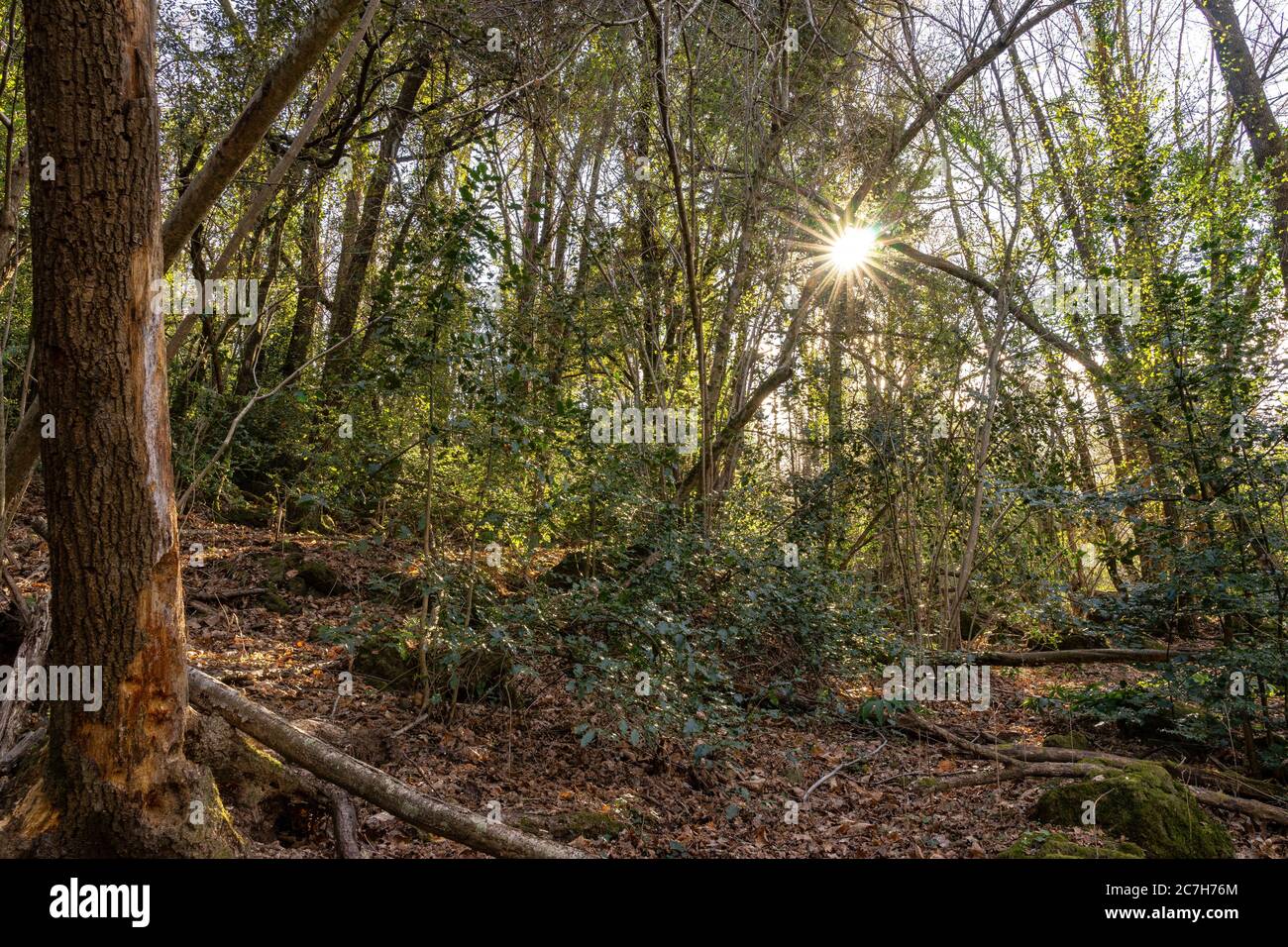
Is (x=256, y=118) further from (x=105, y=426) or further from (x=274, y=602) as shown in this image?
(x=274, y=602)

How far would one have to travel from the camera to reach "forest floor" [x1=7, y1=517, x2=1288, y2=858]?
4004 mm

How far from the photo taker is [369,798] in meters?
3.28

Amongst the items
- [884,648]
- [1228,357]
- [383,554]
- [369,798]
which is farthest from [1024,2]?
Result: [369,798]

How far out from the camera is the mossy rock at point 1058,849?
3.60m

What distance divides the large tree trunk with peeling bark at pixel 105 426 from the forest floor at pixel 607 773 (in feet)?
2.56

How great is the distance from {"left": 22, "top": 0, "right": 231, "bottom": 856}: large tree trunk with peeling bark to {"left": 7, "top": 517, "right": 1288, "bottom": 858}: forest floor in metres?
0.78

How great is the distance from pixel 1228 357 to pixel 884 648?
342 centimetres

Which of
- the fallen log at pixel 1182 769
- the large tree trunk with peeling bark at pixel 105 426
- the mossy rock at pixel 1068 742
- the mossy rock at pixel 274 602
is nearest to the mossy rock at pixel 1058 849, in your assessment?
the fallen log at pixel 1182 769

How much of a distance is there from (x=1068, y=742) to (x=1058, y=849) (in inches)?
89.9

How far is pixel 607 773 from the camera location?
4.73 meters

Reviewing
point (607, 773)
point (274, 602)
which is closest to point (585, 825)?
point (607, 773)

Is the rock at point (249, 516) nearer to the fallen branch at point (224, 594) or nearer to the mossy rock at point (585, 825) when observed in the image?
the fallen branch at point (224, 594)

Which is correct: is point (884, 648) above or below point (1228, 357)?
below
